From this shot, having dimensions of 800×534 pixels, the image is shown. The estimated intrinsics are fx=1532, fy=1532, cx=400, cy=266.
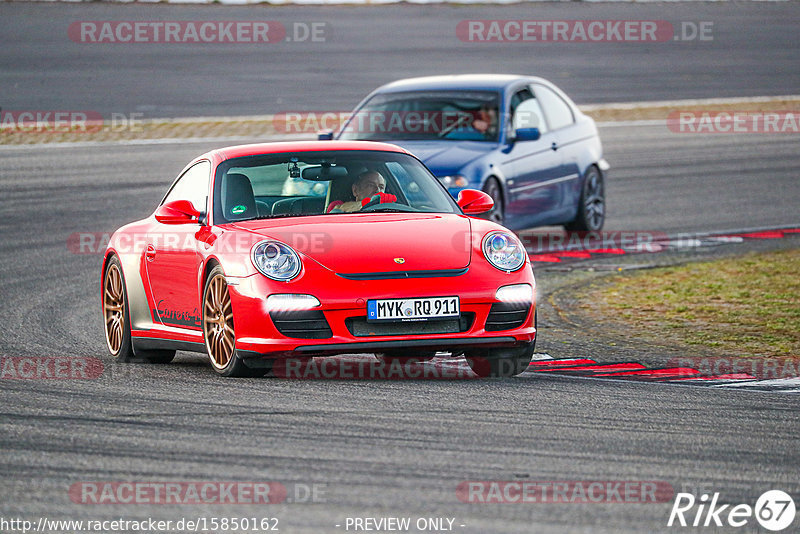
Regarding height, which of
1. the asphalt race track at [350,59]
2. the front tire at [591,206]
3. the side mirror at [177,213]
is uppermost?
the asphalt race track at [350,59]

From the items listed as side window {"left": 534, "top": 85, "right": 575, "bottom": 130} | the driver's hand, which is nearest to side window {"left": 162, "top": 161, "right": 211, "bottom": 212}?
the driver's hand

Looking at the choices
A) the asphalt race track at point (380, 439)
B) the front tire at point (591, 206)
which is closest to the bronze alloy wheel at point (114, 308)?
the asphalt race track at point (380, 439)

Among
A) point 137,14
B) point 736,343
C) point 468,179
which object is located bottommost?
point 736,343

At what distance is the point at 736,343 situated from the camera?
9945 mm

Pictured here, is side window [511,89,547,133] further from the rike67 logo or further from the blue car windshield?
the rike67 logo

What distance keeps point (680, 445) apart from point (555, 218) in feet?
29.5

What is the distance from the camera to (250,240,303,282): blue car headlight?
7820 mm

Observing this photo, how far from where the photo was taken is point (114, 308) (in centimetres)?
959

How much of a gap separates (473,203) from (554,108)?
21.8 ft

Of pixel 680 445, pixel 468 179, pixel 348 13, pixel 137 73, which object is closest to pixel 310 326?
pixel 680 445

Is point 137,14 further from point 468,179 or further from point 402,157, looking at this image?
point 402,157

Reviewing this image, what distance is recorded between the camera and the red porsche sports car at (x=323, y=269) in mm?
7762

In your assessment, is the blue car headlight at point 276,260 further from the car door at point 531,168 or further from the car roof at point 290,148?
the car door at point 531,168

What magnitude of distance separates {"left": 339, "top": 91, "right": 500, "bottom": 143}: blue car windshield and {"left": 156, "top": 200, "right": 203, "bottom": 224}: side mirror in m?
5.54
